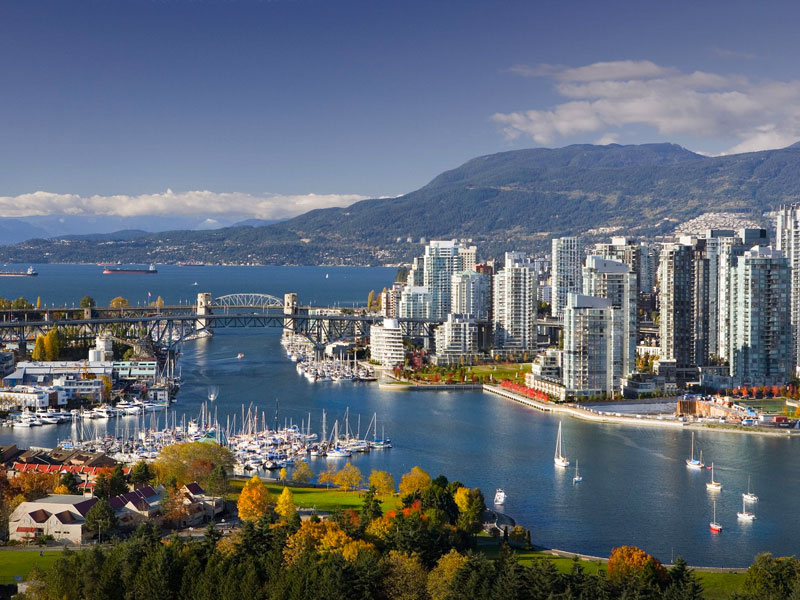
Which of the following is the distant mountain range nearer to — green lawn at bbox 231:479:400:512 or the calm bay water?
the calm bay water

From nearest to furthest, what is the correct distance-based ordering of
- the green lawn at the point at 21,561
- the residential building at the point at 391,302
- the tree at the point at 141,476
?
the green lawn at the point at 21,561
the tree at the point at 141,476
the residential building at the point at 391,302

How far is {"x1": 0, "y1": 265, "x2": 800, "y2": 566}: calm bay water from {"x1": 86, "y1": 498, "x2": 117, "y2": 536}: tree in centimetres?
628

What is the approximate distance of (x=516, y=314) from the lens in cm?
4219

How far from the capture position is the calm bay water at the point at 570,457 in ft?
56.3

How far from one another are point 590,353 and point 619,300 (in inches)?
137

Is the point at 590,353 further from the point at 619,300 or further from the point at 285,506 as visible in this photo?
the point at 285,506

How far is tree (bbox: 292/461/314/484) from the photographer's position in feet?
65.2

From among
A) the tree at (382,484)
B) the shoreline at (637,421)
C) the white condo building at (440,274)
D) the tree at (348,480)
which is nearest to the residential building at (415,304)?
the white condo building at (440,274)

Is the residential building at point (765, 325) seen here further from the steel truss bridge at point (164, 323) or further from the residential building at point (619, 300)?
the steel truss bridge at point (164, 323)

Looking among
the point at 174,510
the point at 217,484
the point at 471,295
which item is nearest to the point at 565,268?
the point at 471,295

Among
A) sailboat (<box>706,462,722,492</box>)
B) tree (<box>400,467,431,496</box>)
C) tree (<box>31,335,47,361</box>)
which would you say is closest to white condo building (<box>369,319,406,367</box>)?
tree (<box>31,335,47,361</box>)

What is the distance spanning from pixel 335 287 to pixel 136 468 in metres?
82.1

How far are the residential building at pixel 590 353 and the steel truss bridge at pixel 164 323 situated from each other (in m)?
13.1

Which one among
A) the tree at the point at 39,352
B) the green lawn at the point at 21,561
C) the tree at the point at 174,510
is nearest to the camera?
the green lawn at the point at 21,561
